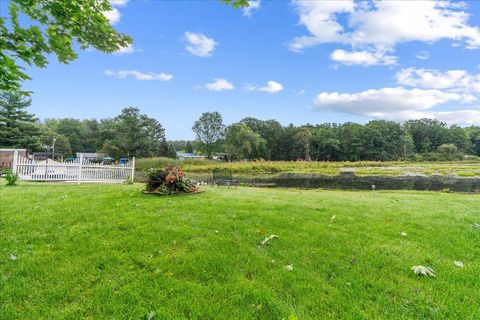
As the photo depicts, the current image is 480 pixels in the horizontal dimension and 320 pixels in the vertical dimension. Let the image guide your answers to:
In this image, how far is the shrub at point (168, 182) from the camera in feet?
21.5

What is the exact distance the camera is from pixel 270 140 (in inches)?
2468

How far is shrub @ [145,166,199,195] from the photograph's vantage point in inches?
→ 258

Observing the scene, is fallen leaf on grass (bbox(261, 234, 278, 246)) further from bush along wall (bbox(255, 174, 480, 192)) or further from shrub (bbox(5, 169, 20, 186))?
bush along wall (bbox(255, 174, 480, 192))

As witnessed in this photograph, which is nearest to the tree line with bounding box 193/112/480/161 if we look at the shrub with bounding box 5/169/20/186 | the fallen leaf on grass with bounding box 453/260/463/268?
the shrub with bounding box 5/169/20/186

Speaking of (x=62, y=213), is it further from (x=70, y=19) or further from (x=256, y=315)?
(x=256, y=315)

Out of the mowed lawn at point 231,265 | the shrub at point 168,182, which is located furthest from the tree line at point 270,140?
the mowed lawn at point 231,265

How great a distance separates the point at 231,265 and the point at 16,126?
39258 mm

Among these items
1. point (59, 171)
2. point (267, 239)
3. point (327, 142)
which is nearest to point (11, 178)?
point (59, 171)

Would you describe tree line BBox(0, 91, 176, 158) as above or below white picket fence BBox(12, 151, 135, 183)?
above

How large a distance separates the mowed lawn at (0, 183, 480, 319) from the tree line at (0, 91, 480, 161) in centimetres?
4715

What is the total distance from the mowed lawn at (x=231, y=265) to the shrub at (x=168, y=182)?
1.72 m

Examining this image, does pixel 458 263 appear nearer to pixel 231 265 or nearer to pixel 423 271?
pixel 423 271

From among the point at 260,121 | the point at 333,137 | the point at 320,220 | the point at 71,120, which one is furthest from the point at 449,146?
the point at 71,120

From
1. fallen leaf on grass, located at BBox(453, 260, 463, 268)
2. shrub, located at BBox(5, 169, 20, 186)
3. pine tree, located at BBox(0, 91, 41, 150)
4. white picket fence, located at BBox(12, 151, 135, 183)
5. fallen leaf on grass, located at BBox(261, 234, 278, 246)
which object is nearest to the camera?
fallen leaf on grass, located at BBox(453, 260, 463, 268)
